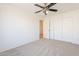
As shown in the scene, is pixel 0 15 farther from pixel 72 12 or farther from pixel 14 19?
pixel 72 12

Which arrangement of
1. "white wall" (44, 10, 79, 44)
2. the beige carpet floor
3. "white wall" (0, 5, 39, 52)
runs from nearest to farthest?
1. the beige carpet floor
2. "white wall" (0, 5, 39, 52)
3. "white wall" (44, 10, 79, 44)

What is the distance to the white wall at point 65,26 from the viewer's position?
18.3 feet

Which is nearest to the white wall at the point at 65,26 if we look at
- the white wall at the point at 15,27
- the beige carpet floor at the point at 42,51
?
the beige carpet floor at the point at 42,51

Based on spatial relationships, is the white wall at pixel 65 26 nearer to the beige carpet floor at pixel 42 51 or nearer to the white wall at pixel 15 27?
→ the beige carpet floor at pixel 42 51

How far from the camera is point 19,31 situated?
484 centimetres

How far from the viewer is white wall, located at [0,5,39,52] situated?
12.4ft

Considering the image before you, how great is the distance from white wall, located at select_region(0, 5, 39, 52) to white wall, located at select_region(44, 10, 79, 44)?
2.11m

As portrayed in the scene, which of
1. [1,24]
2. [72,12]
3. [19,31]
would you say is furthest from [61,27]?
[1,24]

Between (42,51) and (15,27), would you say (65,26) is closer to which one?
(42,51)

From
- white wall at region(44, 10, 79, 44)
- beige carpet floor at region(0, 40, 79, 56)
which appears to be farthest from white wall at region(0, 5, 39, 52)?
white wall at region(44, 10, 79, 44)

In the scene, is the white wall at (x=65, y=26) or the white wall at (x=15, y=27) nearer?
the white wall at (x=15, y=27)

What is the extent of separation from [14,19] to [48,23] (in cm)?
427

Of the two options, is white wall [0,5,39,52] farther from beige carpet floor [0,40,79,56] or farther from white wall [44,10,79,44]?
white wall [44,10,79,44]

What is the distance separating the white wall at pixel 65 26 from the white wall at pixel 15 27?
211 cm
